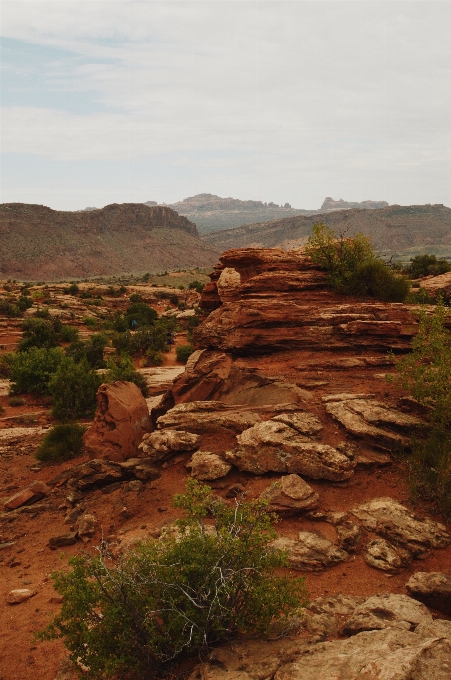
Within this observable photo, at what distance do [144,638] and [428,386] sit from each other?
612 cm

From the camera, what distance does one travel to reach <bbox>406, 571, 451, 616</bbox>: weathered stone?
5.53m

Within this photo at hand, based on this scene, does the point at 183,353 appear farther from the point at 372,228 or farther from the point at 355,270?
the point at 372,228

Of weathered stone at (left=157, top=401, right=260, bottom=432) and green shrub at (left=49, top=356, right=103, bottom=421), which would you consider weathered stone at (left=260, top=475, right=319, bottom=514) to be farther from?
green shrub at (left=49, top=356, right=103, bottom=421)

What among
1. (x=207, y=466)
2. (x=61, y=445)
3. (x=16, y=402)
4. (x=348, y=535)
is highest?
(x=207, y=466)

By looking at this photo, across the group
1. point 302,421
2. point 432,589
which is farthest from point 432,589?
point 302,421

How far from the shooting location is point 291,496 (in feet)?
25.1

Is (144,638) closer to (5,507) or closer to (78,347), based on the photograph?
(5,507)

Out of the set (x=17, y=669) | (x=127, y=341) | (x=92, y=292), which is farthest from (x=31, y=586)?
(x=92, y=292)

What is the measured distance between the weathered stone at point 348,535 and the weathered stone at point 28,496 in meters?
6.48

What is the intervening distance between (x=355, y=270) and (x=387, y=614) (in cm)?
891

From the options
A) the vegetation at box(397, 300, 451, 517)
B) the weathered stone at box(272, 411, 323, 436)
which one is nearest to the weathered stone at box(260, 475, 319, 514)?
the weathered stone at box(272, 411, 323, 436)

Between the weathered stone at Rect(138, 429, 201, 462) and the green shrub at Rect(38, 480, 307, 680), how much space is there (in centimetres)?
410

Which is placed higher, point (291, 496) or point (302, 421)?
point (302, 421)

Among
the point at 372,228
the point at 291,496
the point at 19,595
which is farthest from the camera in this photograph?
the point at 372,228
